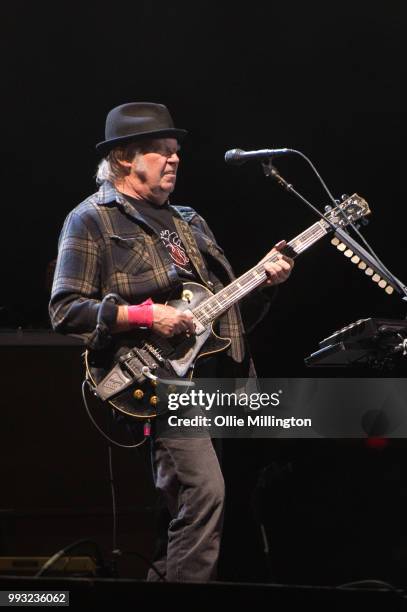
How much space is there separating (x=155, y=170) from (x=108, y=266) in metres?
0.48

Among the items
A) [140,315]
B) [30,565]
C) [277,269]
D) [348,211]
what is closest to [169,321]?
[140,315]

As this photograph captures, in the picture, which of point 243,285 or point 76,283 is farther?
point 243,285

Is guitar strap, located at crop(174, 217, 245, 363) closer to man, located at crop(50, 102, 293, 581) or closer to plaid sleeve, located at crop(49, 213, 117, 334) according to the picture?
man, located at crop(50, 102, 293, 581)

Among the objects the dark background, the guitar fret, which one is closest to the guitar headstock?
the guitar fret

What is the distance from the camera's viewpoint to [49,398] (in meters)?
4.31

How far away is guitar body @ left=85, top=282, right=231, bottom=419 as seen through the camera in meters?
3.06

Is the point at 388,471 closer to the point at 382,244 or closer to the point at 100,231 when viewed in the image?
the point at 382,244

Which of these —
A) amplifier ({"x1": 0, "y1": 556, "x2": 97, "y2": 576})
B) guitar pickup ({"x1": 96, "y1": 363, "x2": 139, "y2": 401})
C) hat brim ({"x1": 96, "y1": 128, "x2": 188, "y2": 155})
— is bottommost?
amplifier ({"x1": 0, "y1": 556, "x2": 97, "y2": 576})

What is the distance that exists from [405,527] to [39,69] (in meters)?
3.21

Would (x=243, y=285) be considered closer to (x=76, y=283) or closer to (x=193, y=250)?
(x=193, y=250)

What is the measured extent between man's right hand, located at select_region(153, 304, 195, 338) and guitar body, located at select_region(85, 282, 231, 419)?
0.27 ft

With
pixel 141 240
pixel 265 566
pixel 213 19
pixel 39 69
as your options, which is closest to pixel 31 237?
pixel 39 69

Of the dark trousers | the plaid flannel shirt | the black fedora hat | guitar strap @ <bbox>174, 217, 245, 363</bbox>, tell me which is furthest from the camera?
the black fedora hat

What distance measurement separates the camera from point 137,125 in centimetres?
347
